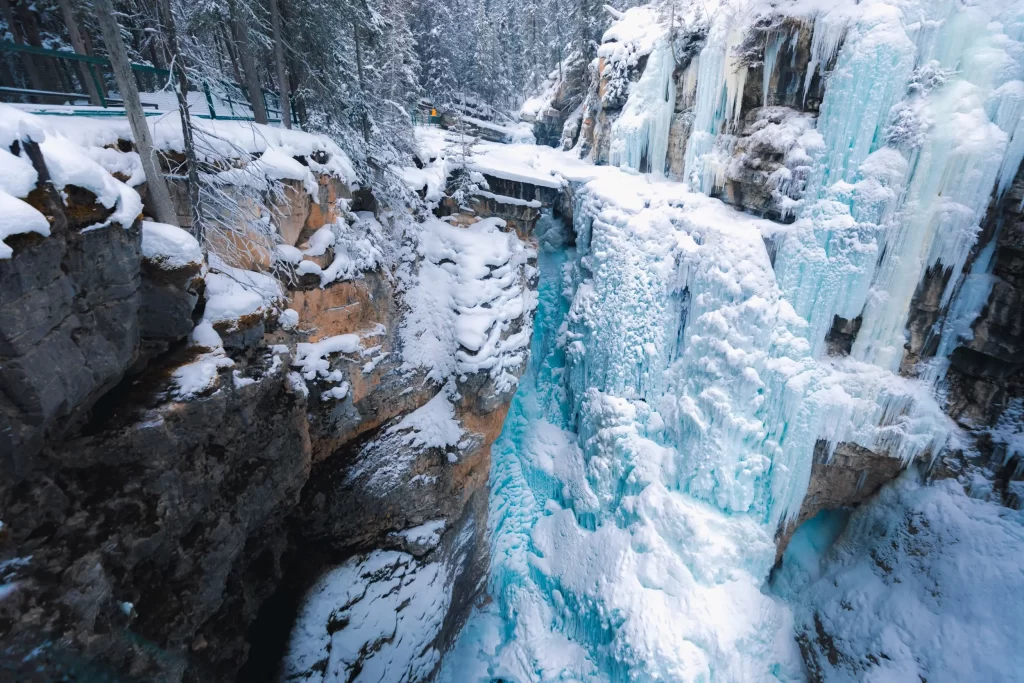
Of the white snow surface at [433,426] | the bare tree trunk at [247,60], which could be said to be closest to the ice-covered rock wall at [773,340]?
the white snow surface at [433,426]

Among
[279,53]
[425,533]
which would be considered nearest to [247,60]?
[279,53]

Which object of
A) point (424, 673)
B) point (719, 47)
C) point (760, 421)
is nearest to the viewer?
point (424, 673)

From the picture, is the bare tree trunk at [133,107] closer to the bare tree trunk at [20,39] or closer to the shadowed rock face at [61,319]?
the shadowed rock face at [61,319]

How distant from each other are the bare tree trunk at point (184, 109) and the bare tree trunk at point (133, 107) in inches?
11.7

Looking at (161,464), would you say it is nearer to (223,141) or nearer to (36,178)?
(36,178)

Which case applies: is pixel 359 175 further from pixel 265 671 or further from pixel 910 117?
pixel 910 117

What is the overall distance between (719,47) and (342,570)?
1417cm

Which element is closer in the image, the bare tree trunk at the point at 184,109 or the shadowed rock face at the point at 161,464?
the shadowed rock face at the point at 161,464

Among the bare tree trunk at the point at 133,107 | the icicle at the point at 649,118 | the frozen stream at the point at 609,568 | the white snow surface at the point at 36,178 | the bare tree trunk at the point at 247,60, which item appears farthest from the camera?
the icicle at the point at 649,118

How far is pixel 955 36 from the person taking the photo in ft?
25.0

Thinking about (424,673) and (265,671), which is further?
(424,673)

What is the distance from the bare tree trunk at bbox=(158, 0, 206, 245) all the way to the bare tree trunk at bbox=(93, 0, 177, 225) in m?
0.30

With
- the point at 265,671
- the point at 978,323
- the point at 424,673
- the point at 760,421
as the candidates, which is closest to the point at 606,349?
the point at 760,421

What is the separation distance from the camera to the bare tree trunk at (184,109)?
475 centimetres
